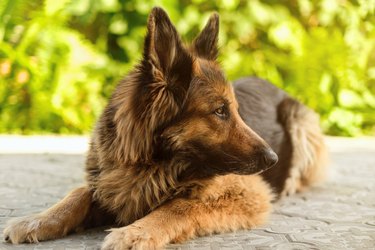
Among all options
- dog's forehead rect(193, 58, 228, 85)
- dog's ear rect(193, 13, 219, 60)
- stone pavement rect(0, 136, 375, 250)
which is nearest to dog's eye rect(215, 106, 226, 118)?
dog's forehead rect(193, 58, 228, 85)

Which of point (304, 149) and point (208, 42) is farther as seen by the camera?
point (304, 149)

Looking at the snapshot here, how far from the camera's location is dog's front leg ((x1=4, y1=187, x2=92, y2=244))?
2805 mm

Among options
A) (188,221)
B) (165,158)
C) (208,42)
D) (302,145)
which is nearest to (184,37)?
(302,145)

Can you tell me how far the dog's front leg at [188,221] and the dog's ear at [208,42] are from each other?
86 centimetres

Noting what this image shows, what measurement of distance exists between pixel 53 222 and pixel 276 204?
1726 millimetres

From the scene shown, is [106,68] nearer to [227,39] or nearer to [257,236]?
[227,39]

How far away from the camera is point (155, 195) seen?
3.00 m

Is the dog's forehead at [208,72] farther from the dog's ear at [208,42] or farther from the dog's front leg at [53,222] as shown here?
the dog's front leg at [53,222]

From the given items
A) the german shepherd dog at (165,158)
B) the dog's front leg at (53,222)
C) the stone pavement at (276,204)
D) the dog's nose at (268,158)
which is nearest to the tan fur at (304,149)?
the stone pavement at (276,204)

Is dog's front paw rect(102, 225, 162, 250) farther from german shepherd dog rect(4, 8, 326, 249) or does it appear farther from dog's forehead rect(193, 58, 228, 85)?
dog's forehead rect(193, 58, 228, 85)

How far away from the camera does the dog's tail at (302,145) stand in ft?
14.7

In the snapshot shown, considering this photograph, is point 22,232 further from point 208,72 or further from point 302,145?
point 302,145

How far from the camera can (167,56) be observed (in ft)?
9.65

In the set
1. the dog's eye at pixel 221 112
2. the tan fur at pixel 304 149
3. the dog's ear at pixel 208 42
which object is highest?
the dog's ear at pixel 208 42
